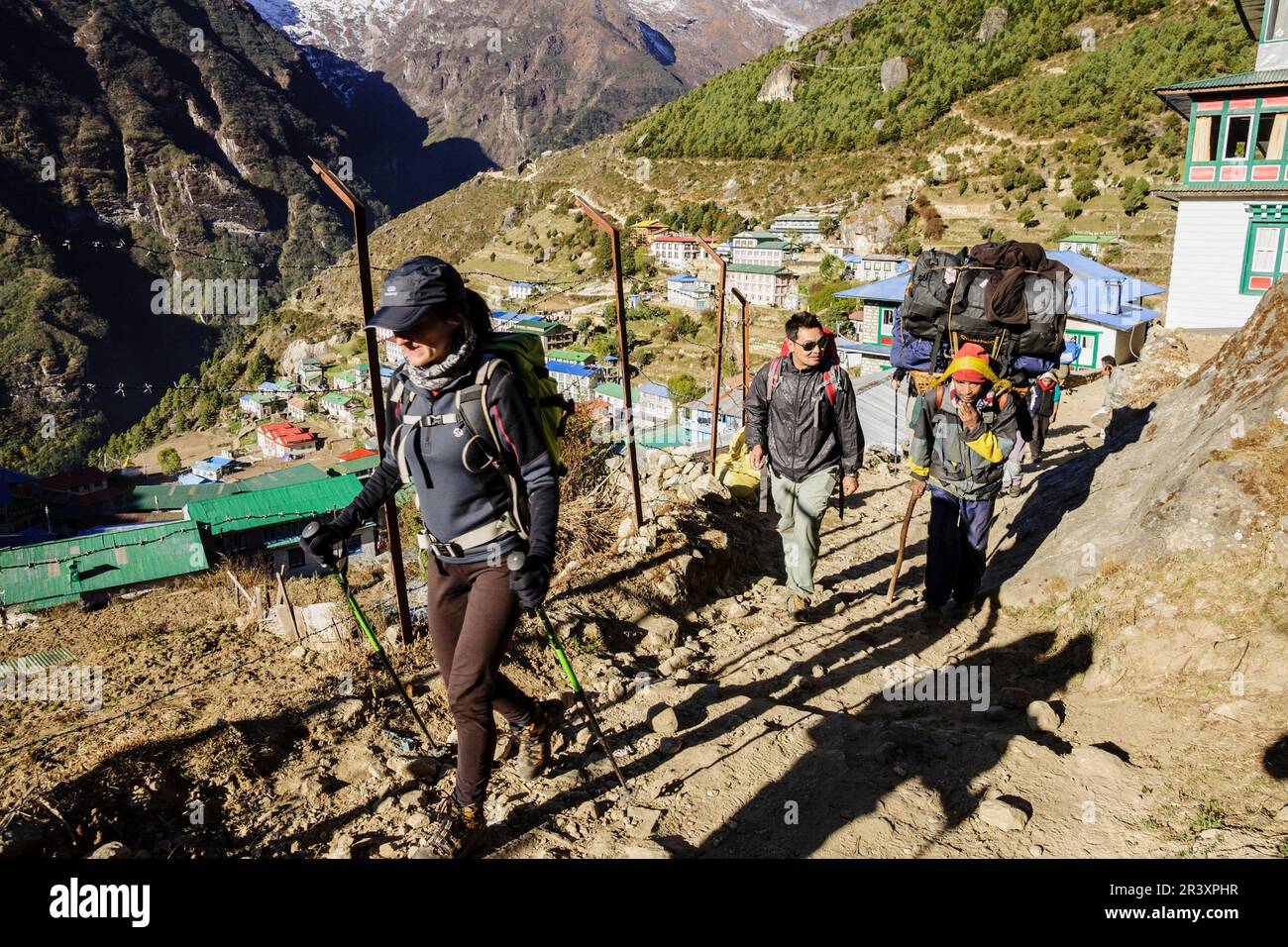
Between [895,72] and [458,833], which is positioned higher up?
[895,72]

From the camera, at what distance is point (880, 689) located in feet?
18.6

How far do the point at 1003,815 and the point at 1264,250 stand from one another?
69.0ft

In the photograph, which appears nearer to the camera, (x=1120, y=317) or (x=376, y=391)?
(x=376, y=391)

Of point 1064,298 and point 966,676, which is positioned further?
point 1064,298

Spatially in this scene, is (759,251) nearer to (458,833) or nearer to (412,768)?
(412,768)

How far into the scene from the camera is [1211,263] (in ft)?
63.1

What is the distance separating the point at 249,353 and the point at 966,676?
448ft

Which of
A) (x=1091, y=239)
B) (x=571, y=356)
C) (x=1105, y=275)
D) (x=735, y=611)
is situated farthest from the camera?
(x=571, y=356)

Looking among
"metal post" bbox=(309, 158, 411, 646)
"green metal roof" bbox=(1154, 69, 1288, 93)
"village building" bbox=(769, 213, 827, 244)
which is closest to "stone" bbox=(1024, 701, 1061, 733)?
"metal post" bbox=(309, 158, 411, 646)

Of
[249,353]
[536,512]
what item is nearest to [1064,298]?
[536,512]

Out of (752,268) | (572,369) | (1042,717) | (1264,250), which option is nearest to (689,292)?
(752,268)

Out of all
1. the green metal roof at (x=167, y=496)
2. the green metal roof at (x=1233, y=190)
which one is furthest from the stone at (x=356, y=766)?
the green metal roof at (x=167, y=496)

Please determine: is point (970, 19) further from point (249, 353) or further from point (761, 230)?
point (249, 353)

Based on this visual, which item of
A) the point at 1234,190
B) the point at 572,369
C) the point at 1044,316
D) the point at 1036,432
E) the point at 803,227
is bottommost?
the point at 572,369
